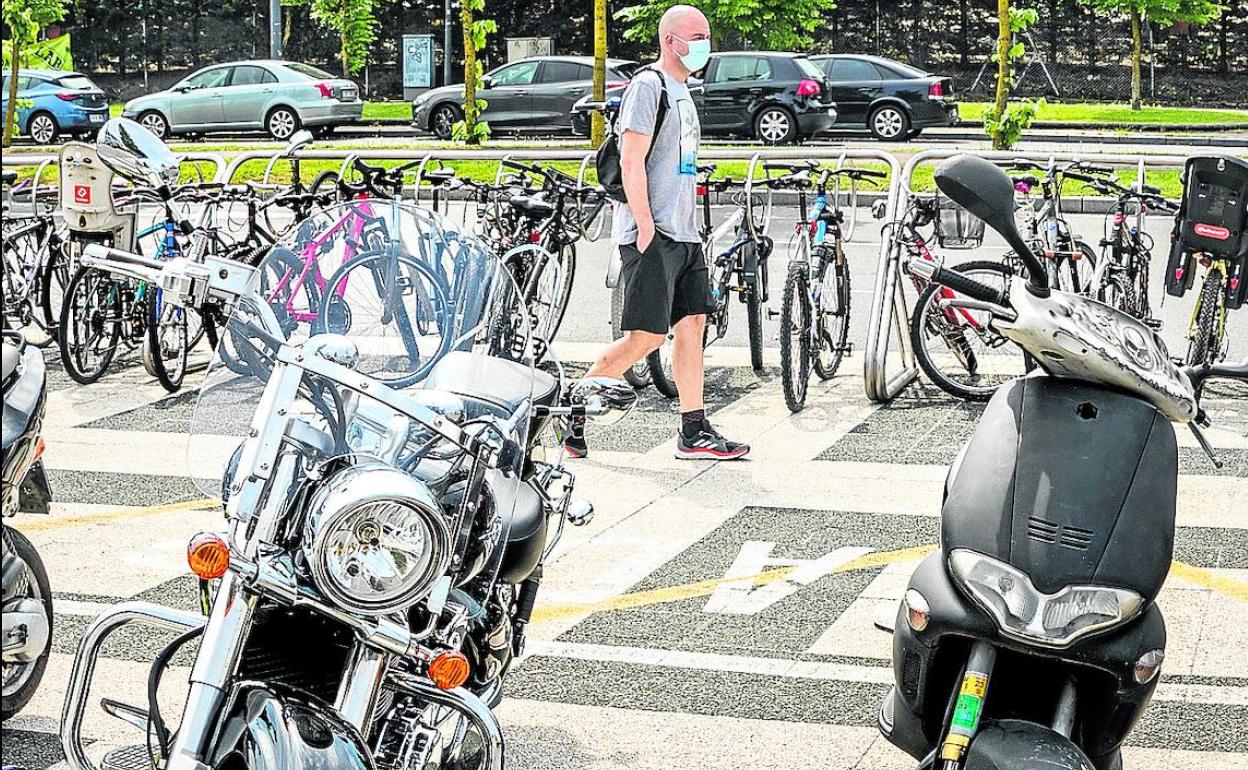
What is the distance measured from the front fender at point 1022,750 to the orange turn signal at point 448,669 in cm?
93

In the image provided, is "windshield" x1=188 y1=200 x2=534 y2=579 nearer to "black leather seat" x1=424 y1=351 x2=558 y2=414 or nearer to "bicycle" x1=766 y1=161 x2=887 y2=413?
"black leather seat" x1=424 y1=351 x2=558 y2=414

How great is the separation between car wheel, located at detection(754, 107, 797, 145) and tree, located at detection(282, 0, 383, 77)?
16.2 metres

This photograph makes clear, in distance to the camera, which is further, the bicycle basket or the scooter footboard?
the bicycle basket

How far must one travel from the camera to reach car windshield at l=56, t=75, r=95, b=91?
28469 millimetres

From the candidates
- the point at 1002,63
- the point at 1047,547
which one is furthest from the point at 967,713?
the point at 1002,63

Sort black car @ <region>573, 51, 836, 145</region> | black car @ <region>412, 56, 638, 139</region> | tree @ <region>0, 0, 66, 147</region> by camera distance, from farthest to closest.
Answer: black car @ <region>412, 56, 638, 139</region> < black car @ <region>573, 51, 836, 145</region> < tree @ <region>0, 0, 66, 147</region>

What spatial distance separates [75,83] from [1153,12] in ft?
67.9

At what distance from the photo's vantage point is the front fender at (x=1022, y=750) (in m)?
2.88

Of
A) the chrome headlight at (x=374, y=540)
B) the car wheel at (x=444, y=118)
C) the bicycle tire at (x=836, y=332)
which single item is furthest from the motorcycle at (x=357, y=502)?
the car wheel at (x=444, y=118)

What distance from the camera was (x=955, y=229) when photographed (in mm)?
8766

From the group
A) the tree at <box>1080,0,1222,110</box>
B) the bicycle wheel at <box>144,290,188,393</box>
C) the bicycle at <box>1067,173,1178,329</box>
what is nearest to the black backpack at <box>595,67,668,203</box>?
the bicycle wheel at <box>144,290,188,393</box>

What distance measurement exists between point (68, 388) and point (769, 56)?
18.1 m

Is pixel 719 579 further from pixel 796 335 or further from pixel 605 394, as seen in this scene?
pixel 796 335

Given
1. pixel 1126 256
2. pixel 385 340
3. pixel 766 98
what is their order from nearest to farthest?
pixel 385 340 → pixel 1126 256 → pixel 766 98
